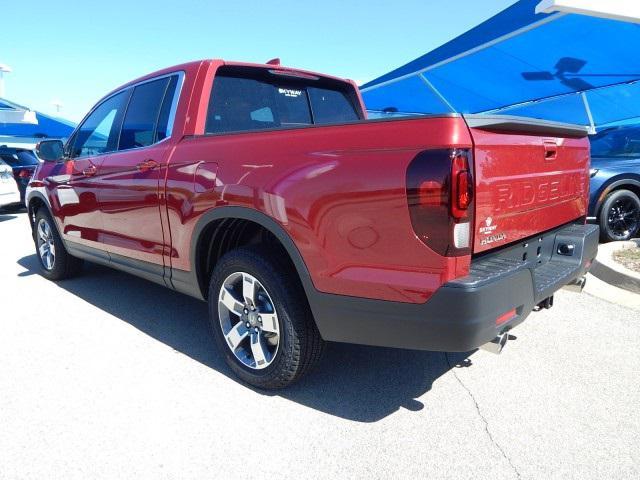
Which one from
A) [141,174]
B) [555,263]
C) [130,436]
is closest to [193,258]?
[141,174]

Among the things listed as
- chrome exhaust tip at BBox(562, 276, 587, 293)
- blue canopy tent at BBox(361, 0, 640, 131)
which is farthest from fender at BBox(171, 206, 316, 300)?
blue canopy tent at BBox(361, 0, 640, 131)

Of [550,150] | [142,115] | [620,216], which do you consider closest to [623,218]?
[620,216]

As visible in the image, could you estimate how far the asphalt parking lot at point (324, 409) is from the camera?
7.01 ft

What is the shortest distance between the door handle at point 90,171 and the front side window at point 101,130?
17 centimetres

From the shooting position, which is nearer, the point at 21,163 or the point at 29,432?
the point at 29,432

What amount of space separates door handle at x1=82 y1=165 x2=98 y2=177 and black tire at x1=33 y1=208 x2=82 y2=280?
3.77 ft

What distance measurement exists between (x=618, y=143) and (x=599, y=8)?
1985mm

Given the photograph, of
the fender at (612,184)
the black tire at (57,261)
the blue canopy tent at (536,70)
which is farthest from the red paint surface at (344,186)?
the blue canopy tent at (536,70)

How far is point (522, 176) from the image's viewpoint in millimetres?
2311

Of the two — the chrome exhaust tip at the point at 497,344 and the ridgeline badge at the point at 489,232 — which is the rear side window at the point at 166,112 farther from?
the chrome exhaust tip at the point at 497,344

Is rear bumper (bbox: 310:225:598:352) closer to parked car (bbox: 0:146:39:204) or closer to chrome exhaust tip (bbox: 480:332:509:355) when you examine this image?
chrome exhaust tip (bbox: 480:332:509:355)

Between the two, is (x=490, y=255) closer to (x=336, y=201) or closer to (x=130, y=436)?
(x=336, y=201)

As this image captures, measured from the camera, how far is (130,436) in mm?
2344

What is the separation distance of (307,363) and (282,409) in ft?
0.94
